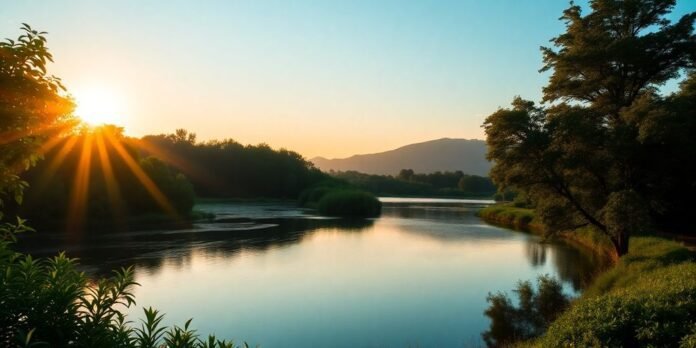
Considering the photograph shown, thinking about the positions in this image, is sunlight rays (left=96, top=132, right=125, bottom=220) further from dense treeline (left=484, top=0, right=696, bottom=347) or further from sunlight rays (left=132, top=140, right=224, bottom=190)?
sunlight rays (left=132, top=140, right=224, bottom=190)

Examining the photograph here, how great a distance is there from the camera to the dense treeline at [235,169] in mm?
157250

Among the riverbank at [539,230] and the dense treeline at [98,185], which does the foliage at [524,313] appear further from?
the dense treeline at [98,185]

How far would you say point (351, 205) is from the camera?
91188 millimetres

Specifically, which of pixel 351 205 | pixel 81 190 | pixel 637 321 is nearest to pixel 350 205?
pixel 351 205

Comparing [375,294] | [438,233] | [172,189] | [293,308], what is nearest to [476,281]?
[375,294]

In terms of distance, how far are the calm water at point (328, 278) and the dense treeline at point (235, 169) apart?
103 meters

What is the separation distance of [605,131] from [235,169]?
150 m

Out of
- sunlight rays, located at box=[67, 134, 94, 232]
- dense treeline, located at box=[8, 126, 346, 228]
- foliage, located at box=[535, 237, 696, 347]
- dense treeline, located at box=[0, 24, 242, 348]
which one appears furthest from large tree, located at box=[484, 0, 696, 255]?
sunlight rays, located at box=[67, 134, 94, 232]

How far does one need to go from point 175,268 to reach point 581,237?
3992 centimetres

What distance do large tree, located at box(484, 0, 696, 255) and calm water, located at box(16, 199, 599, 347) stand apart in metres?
6.04

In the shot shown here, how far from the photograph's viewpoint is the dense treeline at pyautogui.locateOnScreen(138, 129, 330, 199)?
15725 centimetres

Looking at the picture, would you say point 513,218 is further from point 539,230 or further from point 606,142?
point 606,142

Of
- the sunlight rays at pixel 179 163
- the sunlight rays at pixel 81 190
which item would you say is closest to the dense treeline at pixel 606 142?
the sunlight rays at pixel 81 190

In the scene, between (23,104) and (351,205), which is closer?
(23,104)
